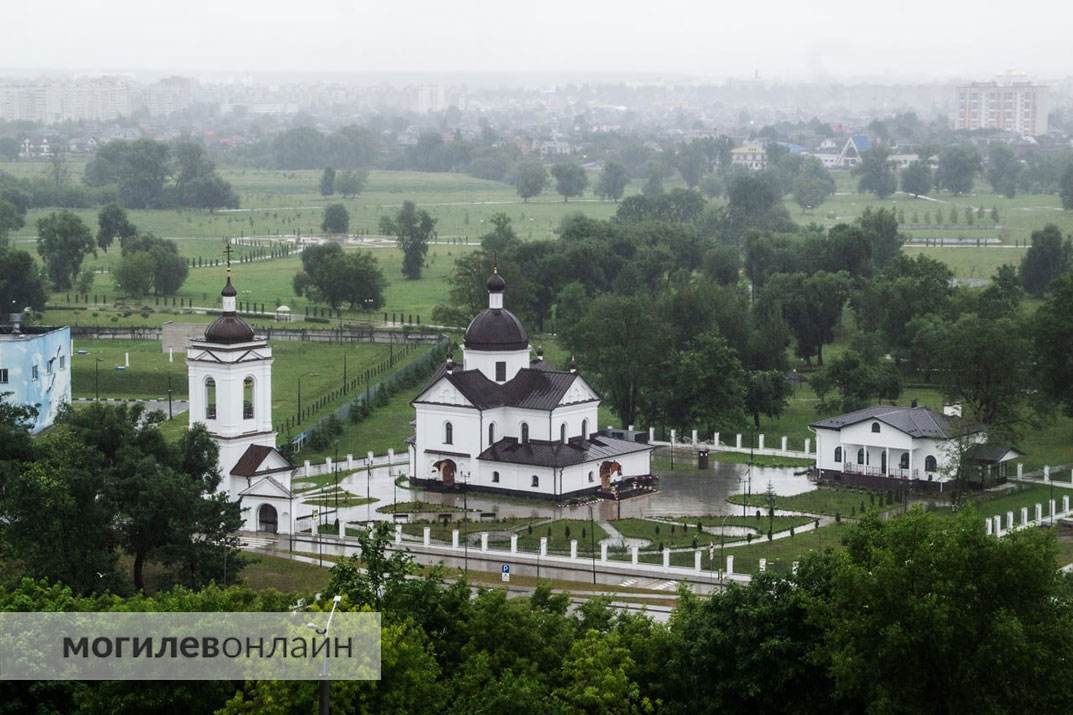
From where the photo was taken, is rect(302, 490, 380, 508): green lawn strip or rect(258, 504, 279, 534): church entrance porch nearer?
rect(258, 504, 279, 534): church entrance porch

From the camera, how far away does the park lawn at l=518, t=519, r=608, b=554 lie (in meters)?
46.2

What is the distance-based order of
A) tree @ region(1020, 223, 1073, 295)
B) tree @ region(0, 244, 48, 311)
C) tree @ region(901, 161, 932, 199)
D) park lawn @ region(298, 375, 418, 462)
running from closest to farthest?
park lawn @ region(298, 375, 418, 462) → tree @ region(0, 244, 48, 311) → tree @ region(1020, 223, 1073, 295) → tree @ region(901, 161, 932, 199)

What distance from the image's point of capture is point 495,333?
2184 inches

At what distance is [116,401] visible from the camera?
218ft

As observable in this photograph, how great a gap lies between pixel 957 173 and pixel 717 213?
42094mm

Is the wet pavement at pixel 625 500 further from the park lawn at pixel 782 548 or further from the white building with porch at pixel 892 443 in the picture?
the park lawn at pixel 782 548

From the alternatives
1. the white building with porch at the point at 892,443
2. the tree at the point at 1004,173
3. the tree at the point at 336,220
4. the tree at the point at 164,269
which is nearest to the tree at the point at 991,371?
the white building with porch at the point at 892,443

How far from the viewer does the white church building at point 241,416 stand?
4797 cm

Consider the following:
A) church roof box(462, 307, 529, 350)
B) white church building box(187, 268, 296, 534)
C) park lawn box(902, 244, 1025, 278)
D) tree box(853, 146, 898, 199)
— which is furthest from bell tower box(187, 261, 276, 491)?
tree box(853, 146, 898, 199)

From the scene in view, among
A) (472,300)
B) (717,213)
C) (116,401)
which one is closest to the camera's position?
(116,401)

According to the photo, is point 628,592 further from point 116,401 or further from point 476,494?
point 116,401

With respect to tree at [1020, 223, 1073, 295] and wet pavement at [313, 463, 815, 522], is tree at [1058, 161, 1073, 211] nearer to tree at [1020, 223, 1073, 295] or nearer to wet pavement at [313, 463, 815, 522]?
tree at [1020, 223, 1073, 295]

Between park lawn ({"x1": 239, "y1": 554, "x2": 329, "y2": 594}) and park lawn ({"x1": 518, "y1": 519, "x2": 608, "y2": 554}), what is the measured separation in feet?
16.5

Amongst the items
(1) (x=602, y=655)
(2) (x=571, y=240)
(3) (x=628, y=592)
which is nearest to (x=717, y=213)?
(2) (x=571, y=240)
